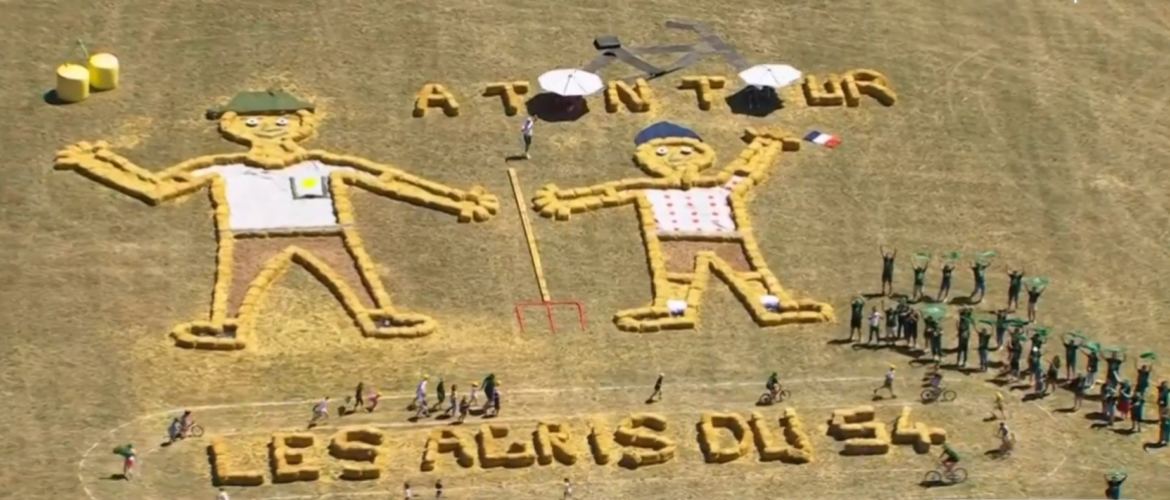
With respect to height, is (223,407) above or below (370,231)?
below

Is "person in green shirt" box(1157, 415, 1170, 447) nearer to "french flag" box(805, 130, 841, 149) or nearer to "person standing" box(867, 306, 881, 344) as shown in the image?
"person standing" box(867, 306, 881, 344)

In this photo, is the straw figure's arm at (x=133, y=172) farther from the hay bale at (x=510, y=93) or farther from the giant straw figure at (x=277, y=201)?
the hay bale at (x=510, y=93)

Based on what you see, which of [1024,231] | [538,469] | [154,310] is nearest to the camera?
[538,469]

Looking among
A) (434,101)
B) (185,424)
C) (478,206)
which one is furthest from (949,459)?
(434,101)

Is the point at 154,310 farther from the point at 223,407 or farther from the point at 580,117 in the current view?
the point at 580,117

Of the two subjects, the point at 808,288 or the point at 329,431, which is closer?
the point at 329,431

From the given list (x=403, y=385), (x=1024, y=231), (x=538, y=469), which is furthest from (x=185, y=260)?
(x=1024, y=231)

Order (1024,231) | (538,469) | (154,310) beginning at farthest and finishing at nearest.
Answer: (1024,231)
(154,310)
(538,469)
